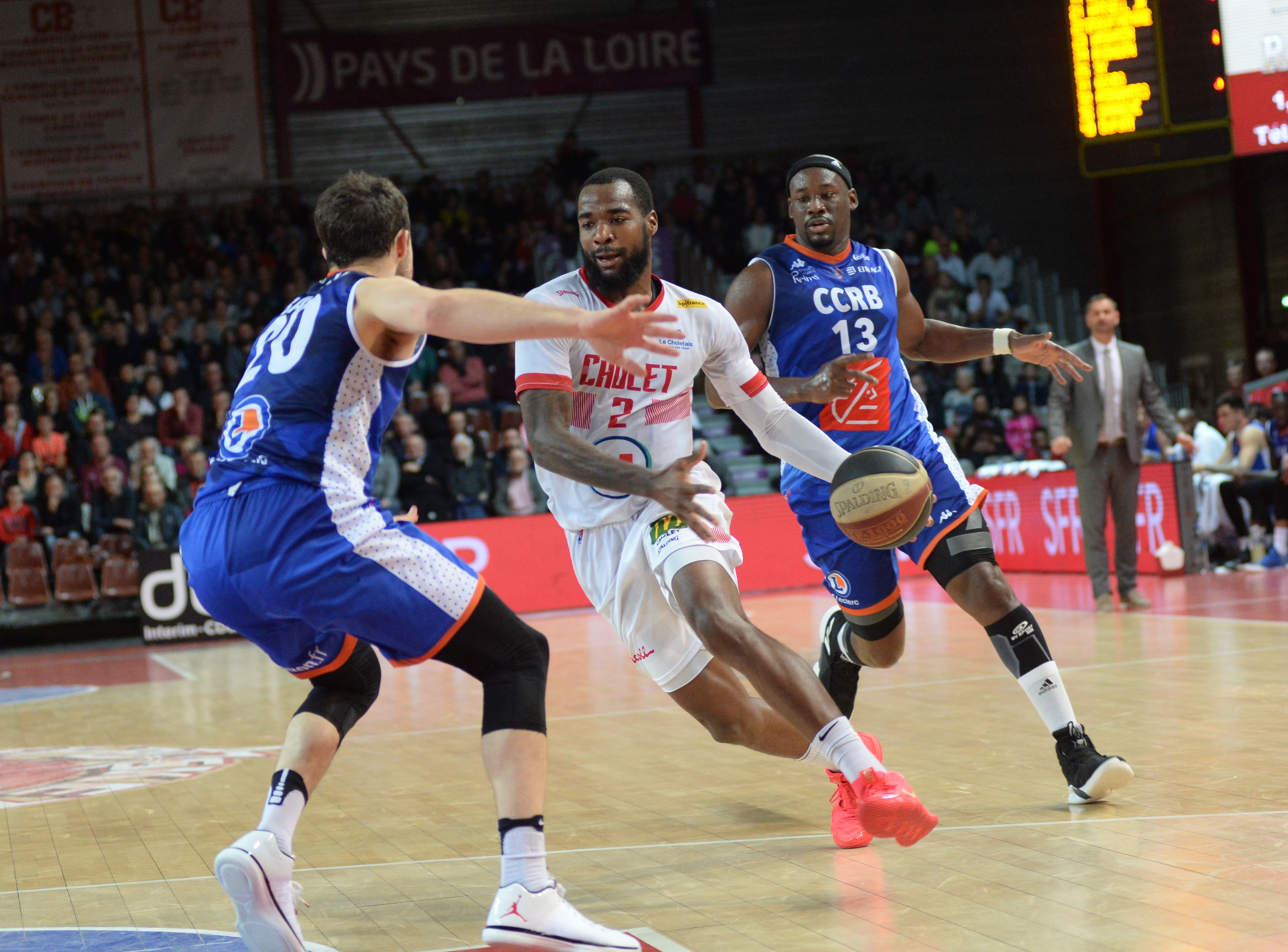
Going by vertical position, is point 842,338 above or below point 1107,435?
above

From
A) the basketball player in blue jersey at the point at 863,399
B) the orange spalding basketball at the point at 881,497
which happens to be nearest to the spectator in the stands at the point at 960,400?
the basketball player in blue jersey at the point at 863,399

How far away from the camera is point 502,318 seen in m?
2.89

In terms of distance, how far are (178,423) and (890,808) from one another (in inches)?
527

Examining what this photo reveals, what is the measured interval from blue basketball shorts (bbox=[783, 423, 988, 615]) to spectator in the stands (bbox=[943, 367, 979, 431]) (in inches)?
462

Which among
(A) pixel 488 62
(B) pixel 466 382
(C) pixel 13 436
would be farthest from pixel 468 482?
(A) pixel 488 62

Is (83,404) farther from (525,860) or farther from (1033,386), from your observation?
(525,860)

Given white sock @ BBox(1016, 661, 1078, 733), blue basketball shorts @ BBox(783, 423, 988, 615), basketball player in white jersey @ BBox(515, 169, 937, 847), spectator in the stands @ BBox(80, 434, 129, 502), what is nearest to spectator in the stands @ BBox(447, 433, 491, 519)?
spectator in the stands @ BBox(80, 434, 129, 502)

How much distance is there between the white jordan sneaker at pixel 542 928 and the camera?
9.93ft

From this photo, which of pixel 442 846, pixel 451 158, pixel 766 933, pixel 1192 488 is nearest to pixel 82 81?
pixel 451 158

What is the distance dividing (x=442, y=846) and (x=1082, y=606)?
23.3 ft

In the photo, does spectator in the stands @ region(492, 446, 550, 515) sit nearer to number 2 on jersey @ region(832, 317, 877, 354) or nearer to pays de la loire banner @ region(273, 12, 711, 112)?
pays de la loire banner @ region(273, 12, 711, 112)

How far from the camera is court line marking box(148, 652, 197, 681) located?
1045 cm

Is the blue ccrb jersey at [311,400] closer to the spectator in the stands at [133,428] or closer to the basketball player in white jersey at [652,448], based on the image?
the basketball player in white jersey at [652,448]

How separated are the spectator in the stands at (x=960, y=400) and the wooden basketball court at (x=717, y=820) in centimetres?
815
